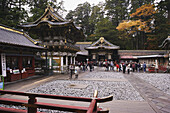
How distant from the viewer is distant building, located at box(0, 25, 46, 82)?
384 inches

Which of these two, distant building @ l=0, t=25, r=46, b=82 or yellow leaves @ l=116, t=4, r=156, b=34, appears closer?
distant building @ l=0, t=25, r=46, b=82

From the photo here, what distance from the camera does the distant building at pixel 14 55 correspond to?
384 inches

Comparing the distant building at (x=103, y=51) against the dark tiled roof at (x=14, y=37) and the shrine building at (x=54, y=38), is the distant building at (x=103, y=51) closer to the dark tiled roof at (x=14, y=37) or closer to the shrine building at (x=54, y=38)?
the shrine building at (x=54, y=38)

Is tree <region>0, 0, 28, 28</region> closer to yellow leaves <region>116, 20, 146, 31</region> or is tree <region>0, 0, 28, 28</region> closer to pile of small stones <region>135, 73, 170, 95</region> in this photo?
pile of small stones <region>135, 73, 170, 95</region>

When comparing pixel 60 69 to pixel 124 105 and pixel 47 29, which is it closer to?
pixel 47 29

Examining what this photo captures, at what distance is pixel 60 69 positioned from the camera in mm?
17234

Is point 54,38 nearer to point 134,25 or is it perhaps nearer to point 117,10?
point 134,25

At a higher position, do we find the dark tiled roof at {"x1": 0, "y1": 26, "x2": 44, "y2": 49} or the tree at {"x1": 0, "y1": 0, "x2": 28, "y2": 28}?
the tree at {"x1": 0, "y1": 0, "x2": 28, "y2": 28}

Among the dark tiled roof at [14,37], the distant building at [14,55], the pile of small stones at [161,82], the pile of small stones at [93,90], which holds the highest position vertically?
the dark tiled roof at [14,37]

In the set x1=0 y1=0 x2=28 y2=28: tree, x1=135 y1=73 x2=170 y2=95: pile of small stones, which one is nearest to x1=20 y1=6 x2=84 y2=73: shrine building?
x1=0 y1=0 x2=28 y2=28: tree

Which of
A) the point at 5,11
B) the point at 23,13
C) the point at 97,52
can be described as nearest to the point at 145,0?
the point at 97,52

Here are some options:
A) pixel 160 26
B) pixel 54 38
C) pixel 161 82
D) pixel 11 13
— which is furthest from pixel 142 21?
pixel 11 13

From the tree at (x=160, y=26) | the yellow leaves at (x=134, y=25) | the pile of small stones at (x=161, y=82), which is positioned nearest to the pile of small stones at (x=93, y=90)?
the pile of small stones at (x=161, y=82)

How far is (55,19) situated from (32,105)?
17159mm
